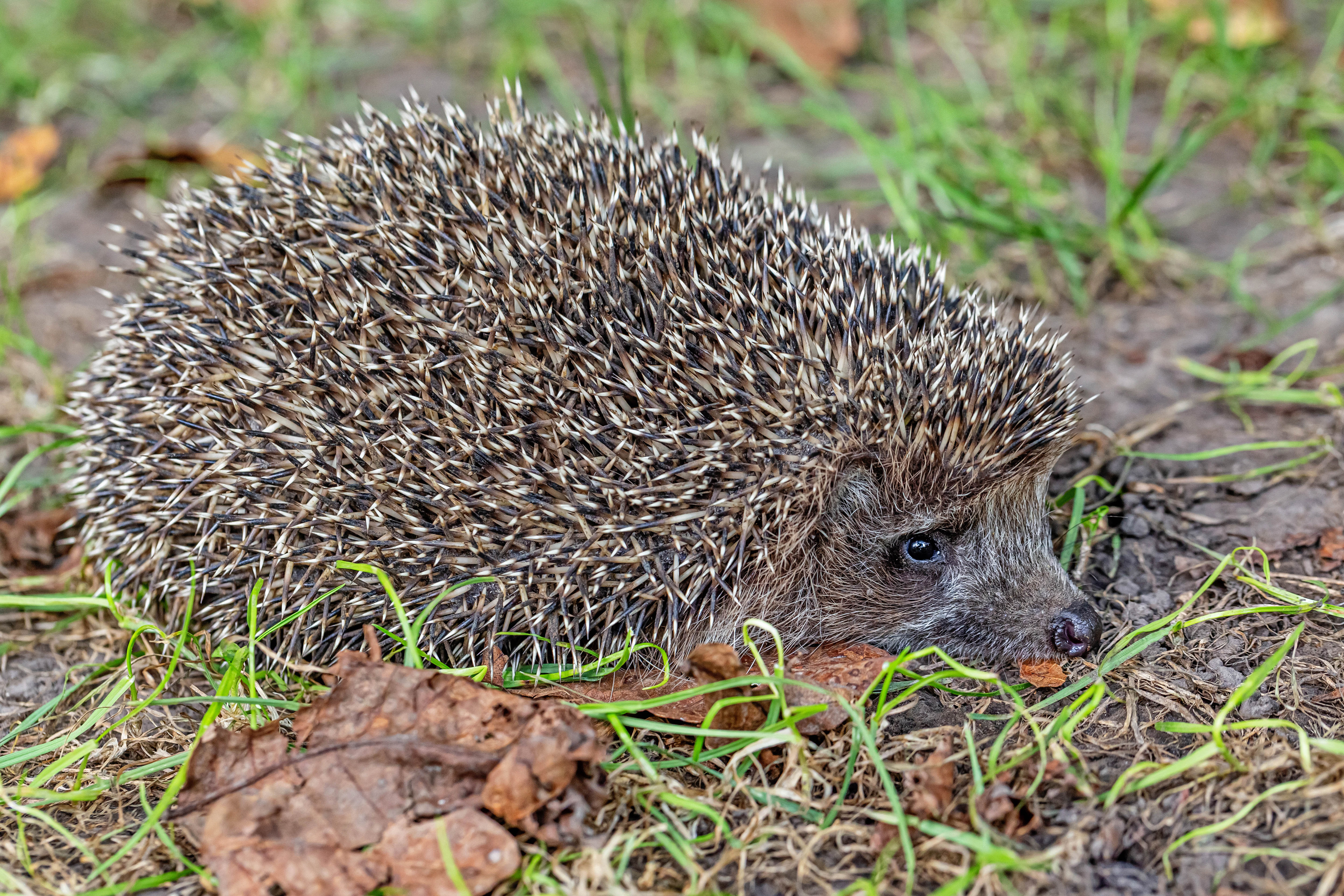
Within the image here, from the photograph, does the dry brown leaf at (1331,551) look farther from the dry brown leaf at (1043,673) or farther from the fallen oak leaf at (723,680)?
the fallen oak leaf at (723,680)

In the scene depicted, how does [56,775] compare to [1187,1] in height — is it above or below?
below

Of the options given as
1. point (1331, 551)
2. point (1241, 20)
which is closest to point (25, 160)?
point (1331, 551)

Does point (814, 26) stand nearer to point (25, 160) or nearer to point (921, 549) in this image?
point (921, 549)

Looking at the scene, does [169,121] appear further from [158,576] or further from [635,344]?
[635,344]

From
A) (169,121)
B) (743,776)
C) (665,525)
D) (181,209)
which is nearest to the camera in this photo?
(743,776)

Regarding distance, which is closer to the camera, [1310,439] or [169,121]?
[1310,439]

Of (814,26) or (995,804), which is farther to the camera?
(814,26)

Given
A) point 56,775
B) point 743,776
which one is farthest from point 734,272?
point 56,775
